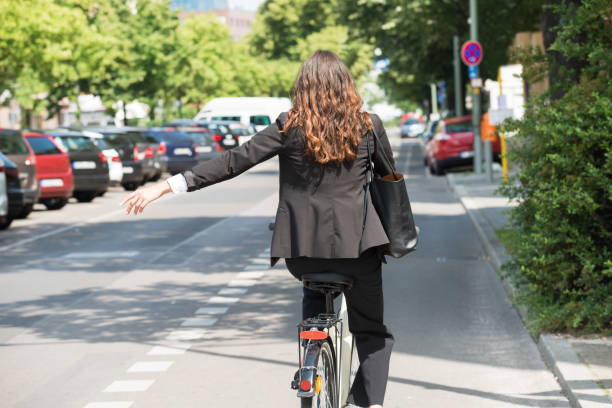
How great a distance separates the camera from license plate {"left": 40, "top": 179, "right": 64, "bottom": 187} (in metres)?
24.2

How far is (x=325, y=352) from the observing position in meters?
4.92

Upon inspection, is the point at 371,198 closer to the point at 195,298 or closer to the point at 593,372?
the point at 593,372

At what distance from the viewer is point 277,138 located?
4902mm

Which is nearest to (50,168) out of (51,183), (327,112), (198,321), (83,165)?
(51,183)

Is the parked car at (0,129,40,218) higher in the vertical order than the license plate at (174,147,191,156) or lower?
higher

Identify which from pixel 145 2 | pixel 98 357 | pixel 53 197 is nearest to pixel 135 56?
pixel 145 2

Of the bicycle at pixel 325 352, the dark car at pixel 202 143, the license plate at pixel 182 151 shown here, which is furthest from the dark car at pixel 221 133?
the bicycle at pixel 325 352

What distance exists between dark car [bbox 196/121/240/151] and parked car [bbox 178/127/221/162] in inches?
205

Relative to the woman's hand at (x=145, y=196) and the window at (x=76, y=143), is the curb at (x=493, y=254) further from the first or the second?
the window at (x=76, y=143)

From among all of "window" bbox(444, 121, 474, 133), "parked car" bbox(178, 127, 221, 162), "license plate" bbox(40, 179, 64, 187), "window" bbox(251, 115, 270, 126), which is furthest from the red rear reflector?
"window" bbox(251, 115, 270, 126)

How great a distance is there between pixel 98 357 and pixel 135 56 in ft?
162

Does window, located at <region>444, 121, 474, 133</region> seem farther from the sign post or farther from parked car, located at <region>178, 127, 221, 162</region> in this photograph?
parked car, located at <region>178, 127, 221, 162</region>

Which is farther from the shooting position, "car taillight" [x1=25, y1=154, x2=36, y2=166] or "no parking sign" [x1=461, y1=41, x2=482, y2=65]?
"no parking sign" [x1=461, y1=41, x2=482, y2=65]

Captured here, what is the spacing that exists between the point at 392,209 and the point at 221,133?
142 ft
